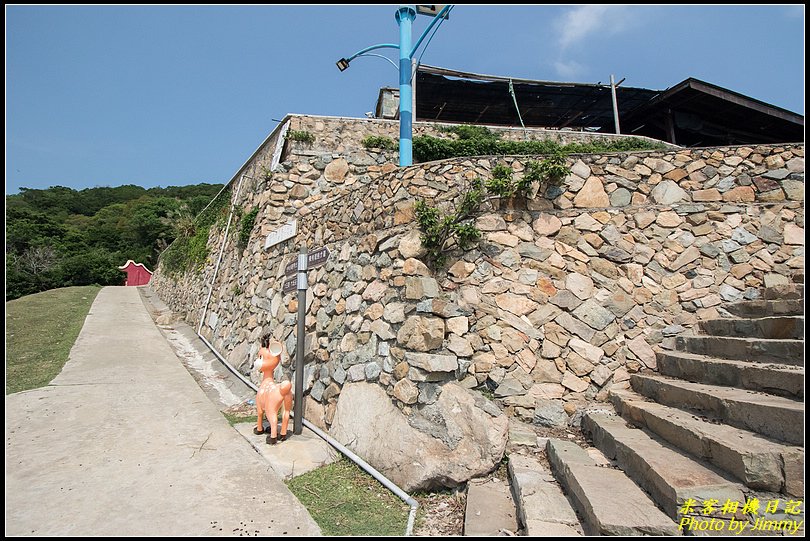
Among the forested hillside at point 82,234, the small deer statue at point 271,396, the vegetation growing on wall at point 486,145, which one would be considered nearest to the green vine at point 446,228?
the small deer statue at point 271,396

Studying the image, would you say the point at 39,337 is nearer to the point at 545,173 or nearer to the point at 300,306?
the point at 300,306

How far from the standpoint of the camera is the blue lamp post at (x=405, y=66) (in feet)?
24.9

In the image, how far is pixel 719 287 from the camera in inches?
195

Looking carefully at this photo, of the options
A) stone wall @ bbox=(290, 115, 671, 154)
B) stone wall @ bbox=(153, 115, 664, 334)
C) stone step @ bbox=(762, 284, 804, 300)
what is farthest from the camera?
stone wall @ bbox=(290, 115, 671, 154)

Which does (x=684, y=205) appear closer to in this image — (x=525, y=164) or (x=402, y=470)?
(x=525, y=164)

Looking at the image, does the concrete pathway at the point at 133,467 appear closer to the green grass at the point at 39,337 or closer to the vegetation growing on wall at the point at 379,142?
the green grass at the point at 39,337

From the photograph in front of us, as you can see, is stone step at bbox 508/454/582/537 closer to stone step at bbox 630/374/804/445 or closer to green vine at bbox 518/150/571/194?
stone step at bbox 630/374/804/445

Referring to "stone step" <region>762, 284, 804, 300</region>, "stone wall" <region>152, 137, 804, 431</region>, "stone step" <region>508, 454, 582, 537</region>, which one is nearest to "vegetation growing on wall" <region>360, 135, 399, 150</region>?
"stone wall" <region>152, 137, 804, 431</region>

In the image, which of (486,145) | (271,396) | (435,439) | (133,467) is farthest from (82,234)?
(435,439)

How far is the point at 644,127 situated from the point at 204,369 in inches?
598

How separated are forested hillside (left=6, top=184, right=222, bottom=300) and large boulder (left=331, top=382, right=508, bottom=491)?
13.9 metres

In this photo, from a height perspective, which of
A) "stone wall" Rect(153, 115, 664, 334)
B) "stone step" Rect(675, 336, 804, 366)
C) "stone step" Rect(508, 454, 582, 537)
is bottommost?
"stone step" Rect(508, 454, 582, 537)

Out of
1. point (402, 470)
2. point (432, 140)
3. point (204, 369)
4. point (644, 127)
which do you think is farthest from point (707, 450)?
point (644, 127)

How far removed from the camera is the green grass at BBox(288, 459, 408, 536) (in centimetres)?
332
